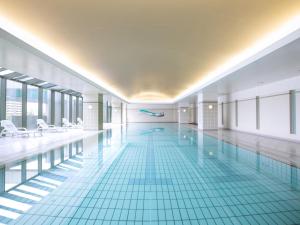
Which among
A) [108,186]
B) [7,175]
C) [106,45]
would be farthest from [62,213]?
[106,45]

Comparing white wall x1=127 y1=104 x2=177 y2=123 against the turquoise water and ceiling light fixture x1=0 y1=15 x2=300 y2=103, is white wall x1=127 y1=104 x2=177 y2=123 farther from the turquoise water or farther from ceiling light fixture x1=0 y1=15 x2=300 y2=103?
the turquoise water

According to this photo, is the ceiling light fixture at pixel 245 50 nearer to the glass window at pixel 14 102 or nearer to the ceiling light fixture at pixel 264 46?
the ceiling light fixture at pixel 264 46

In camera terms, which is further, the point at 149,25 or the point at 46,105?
the point at 46,105

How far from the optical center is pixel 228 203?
101 inches

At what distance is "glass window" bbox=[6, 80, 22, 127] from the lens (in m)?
9.04

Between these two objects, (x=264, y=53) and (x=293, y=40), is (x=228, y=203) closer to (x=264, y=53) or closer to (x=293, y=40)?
(x=293, y=40)

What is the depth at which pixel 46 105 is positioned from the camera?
40.5 feet

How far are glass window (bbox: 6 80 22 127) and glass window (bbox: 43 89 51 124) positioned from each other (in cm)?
212

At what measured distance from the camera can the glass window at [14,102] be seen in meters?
9.04

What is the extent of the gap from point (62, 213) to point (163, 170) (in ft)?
7.24

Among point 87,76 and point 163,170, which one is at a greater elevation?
point 87,76

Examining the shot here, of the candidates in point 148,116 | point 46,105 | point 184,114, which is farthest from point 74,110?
point 184,114

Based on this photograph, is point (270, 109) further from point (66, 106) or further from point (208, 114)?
point (66, 106)

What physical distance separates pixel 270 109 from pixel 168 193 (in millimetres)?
8393
